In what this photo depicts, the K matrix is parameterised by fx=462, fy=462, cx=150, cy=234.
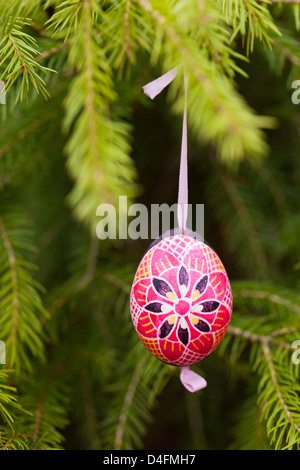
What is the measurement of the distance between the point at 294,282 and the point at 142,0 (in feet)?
2.29

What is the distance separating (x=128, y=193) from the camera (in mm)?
384

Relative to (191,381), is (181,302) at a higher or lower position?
higher

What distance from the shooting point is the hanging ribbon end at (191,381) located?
25.0 inches

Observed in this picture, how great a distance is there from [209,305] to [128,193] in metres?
0.25

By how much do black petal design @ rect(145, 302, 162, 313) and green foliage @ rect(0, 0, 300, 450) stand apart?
20 centimetres

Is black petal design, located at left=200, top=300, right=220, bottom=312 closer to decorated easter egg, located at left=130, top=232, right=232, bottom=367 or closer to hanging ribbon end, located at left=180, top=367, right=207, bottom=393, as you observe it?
decorated easter egg, located at left=130, top=232, right=232, bottom=367

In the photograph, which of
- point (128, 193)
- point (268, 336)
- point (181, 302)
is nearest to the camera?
point (128, 193)

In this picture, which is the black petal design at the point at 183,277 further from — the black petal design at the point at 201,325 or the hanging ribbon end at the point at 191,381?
the hanging ribbon end at the point at 191,381

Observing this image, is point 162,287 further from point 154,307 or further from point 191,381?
point 191,381

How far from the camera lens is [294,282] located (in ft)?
3.24

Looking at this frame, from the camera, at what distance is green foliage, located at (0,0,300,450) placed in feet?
1.38

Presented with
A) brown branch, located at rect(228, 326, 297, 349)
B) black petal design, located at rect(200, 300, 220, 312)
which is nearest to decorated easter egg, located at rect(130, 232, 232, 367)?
black petal design, located at rect(200, 300, 220, 312)

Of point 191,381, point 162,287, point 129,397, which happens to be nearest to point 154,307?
point 162,287
